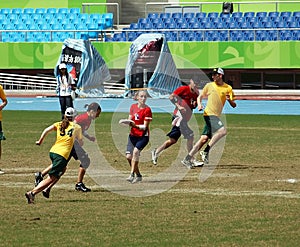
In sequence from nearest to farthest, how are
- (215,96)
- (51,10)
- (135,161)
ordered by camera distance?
(135,161) < (215,96) < (51,10)

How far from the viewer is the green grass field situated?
1218 cm

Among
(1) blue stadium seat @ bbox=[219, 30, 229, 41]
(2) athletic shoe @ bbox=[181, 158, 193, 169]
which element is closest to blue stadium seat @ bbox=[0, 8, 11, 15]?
(1) blue stadium seat @ bbox=[219, 30, 229, 41]

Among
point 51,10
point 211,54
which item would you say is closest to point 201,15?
point 211,54

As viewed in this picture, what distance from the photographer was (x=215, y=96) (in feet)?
67.8

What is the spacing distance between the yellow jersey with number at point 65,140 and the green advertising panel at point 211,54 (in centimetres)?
3210

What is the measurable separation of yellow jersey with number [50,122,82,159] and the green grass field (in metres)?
0.76

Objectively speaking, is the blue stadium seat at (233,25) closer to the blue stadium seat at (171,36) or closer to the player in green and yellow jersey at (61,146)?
the blue stadium seat at (171,36)

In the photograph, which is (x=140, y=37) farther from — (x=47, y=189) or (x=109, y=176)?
(x=47, y=189)

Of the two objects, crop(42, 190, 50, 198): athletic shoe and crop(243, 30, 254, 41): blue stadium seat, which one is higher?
crop(243, 30, 254, 41): blue stadium seat

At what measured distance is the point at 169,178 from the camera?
18.6m

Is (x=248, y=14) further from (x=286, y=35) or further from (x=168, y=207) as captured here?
(x=168, y=207)

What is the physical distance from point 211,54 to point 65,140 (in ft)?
110

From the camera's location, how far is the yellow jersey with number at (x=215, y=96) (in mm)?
20656

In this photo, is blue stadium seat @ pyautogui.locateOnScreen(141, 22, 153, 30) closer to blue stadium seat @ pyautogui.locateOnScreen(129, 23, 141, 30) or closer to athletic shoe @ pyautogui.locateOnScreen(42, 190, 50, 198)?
blue stadium seat @ pyautogui.locateOnScreen(129, 23, 141, 30)
